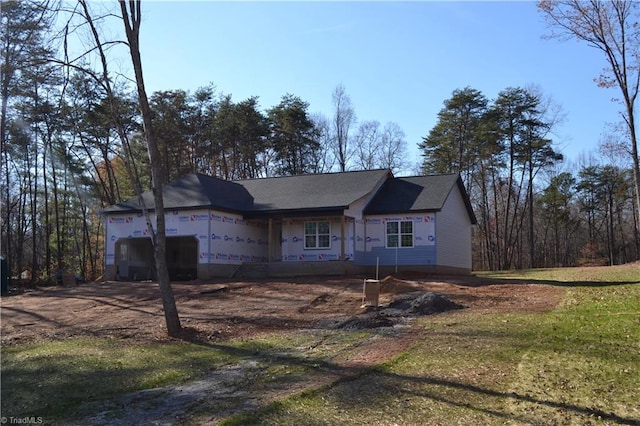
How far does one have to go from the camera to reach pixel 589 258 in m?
54.6

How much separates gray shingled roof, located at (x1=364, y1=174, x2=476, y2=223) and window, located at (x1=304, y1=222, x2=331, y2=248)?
209cm

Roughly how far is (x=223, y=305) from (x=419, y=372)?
Answer: 10.4 metres

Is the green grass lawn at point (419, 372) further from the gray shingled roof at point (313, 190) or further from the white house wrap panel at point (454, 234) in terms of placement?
the gray shingled roof at point (313, 190)

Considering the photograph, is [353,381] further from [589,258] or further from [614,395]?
[589,258]

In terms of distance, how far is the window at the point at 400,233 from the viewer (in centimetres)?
2731

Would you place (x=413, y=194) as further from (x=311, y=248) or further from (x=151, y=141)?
(x=151, y=141)

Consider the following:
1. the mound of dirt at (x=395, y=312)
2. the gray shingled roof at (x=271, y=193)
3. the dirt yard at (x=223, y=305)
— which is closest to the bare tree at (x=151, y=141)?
the dirt yard at (x=223, y=305)

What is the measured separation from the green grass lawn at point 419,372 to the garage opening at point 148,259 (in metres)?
17.6

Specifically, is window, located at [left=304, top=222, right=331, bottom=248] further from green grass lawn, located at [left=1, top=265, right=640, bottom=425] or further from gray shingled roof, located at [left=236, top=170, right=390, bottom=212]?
green grass lawn, located at [left=1, top=265, right=640, bottom=425]

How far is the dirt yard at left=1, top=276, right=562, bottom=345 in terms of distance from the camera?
1392 centimetres

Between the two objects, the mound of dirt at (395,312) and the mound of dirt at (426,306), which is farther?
the mound of dirt at (426,306)

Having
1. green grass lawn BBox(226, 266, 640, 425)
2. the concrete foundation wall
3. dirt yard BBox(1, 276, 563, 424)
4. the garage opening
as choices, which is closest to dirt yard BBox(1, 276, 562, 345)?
dirt yard BBox(1, 276, 563, 424)

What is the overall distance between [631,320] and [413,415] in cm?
692

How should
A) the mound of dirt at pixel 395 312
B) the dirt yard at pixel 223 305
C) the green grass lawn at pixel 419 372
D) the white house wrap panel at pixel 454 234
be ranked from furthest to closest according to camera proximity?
1. the white house wrap panel at pixel 454 234
2. the dirt yard at pixel 223 305
3. the mound of dirt at pixel 395 312
4. the green grass lawn at pixel 419 372
